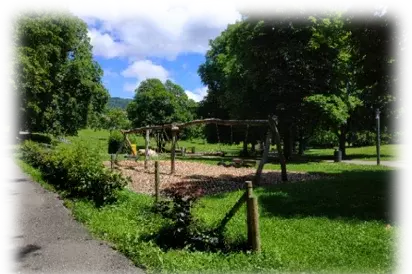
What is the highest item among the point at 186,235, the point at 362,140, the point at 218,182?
the point at 362,140

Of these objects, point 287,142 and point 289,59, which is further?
point 287,142

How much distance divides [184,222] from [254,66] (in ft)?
85.2

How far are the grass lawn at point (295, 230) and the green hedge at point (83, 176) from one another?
1.68 feet

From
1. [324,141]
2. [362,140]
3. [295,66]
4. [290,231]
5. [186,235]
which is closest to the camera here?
[186,235]

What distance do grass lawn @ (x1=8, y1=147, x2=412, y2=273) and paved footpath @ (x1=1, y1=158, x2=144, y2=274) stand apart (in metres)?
0.40

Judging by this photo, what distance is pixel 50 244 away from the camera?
9195 mm

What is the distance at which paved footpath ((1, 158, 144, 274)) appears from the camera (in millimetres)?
7625

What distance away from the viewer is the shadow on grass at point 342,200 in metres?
11.2

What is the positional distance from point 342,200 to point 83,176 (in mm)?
9046

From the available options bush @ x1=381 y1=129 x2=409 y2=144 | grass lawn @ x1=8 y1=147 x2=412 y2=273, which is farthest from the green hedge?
bush @ x1=381 y1=129 x2=409 y2=144

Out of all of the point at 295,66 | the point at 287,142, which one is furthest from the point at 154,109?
the point at 295,66

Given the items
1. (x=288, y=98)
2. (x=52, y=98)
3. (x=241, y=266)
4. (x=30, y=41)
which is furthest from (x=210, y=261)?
(x=52, y=98)

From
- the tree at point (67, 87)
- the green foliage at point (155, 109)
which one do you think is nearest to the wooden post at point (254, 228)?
the tree at point (67, 87)

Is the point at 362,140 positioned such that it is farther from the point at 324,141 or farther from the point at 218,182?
the point at 218,182
